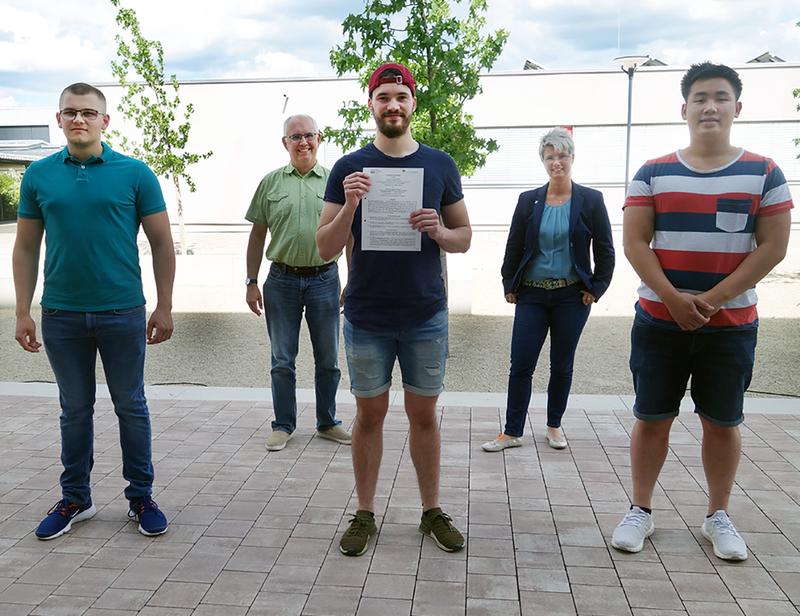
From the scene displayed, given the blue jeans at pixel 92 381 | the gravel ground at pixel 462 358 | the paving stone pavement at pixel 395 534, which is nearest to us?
the paving stone pavement at pixel 395 534

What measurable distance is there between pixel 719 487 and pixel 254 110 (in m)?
28.7

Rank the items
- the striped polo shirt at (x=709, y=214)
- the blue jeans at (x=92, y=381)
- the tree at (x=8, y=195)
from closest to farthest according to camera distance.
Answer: the striped polo shirt at (x=709, y=214), the blue jeans at (x=92, y=381), the tree at (x=8, y=195)

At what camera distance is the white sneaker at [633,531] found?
329 cm

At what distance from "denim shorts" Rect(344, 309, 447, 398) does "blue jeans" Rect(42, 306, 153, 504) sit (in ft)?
3.39

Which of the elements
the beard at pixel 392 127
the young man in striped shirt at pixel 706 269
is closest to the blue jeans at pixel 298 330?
the beard at pixel 392 127

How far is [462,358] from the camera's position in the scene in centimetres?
755

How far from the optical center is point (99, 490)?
406 centimetres

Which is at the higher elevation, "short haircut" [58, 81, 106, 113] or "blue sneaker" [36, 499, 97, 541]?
"short haircut" [58, 81, 106, 113]

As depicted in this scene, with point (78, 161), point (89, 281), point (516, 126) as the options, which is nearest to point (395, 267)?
point (89, 281)

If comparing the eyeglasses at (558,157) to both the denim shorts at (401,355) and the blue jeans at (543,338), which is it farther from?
the denim shorts at (401,355)

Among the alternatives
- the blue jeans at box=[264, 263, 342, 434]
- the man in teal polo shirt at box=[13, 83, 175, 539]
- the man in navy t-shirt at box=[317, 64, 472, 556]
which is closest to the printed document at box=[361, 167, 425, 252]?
the man in navy t-shirt at box=[317, 64, 472, 556]

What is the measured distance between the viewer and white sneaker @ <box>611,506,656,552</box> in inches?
129

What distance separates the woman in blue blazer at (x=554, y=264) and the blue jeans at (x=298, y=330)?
109cm

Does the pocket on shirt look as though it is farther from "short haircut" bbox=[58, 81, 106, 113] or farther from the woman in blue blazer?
"short haircut" bbox=[58, 81, 106, 113]
